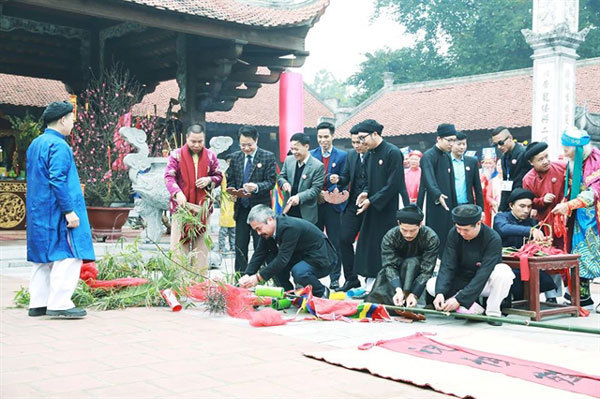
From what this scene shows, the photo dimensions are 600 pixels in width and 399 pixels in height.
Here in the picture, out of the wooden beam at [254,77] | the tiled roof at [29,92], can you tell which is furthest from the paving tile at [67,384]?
the tiled roof at [29,92]

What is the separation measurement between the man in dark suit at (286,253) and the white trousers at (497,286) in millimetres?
1263

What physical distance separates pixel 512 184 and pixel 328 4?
20.1 ft

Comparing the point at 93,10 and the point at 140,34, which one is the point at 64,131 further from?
the point at 140,34

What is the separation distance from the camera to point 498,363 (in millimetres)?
3641

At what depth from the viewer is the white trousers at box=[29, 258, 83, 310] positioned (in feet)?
16.5

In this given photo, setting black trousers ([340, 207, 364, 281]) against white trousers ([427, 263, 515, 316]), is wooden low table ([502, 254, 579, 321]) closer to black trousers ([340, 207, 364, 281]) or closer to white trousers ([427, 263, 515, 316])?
white trousers ([427, 263, 515, 316])

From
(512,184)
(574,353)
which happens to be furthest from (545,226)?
(574,353)

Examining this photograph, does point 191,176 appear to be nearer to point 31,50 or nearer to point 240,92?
point 240,92

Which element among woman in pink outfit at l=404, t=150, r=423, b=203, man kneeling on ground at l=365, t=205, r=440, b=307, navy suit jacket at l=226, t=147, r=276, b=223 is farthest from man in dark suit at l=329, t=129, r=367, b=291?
woman in pink outfit at l=404, t=150, r=423, b=203

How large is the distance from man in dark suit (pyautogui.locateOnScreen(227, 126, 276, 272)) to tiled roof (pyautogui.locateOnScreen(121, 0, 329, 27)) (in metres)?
3.90

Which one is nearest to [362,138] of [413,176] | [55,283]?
[55,283]

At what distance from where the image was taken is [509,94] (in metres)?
23.6

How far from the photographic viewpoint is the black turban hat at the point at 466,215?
489 cm

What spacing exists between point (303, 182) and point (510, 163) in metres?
1.83
